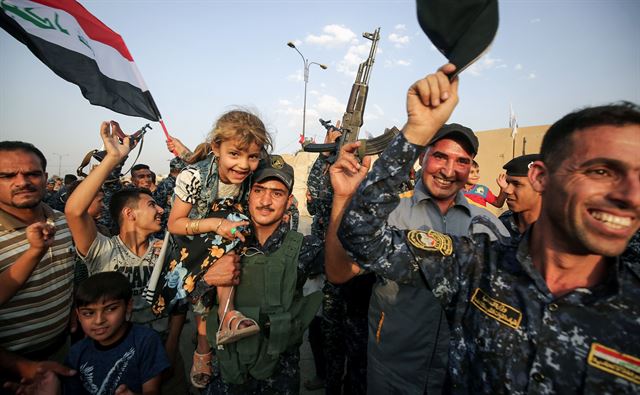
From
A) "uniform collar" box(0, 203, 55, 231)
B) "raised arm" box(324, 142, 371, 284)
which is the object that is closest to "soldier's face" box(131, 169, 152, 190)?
"uniform collar" box(0, 203, 55, 231)

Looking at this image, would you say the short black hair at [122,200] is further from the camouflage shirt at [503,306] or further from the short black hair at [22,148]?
the camouflage shirt at [503,306]

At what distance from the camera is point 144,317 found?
2.76 meters

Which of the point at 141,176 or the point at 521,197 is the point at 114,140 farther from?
the point at 141,176

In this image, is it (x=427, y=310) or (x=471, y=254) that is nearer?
(x=471, y=254)

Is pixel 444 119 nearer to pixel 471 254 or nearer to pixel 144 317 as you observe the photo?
pixel 471 254

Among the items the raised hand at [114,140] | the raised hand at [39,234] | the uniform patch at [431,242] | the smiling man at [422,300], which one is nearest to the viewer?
the uniform patch at [431,242]

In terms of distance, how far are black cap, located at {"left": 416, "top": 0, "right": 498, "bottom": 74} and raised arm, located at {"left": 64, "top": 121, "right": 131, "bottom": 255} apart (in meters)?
2.46

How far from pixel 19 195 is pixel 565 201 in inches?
131

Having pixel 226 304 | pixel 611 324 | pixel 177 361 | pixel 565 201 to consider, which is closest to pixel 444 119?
pixel 565 201

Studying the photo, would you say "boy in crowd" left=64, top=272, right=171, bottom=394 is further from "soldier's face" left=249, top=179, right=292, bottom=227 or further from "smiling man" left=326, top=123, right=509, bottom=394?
"smiling man" left=326, top=123, right=509, bottom=394

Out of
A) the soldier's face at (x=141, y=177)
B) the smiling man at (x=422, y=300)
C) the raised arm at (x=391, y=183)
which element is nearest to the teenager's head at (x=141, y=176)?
the soldier's face at (x=141, y=177)

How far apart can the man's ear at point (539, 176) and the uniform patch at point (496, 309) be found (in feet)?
1.60

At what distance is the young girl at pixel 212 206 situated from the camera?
227cm

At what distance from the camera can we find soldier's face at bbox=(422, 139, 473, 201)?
7.70ft
